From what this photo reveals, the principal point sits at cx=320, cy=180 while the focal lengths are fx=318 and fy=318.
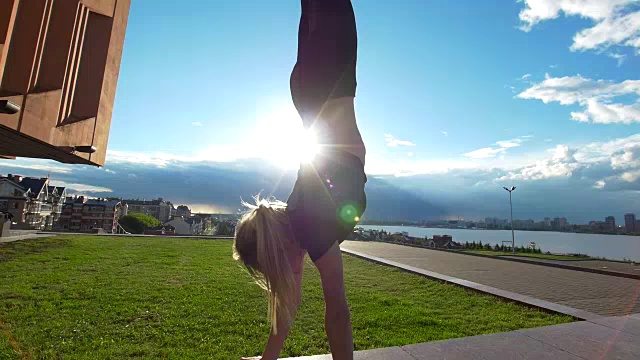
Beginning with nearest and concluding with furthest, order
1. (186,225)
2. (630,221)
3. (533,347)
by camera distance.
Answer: (533,347), (630,221), (186,225)

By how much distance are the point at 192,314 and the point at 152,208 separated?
353 feet

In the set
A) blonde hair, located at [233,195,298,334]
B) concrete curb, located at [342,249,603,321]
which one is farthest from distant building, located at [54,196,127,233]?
blonde hair, located at [233,195,298,334]

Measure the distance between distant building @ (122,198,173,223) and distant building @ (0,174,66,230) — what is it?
116ft

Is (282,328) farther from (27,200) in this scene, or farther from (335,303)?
(27,200)

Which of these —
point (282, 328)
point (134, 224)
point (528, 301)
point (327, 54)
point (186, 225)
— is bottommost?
point (186, 225)

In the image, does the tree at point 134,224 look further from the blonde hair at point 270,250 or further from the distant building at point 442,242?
the blonde hair at point 270,250

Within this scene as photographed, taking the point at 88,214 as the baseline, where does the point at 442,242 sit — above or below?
below

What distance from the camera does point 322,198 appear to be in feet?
4.26

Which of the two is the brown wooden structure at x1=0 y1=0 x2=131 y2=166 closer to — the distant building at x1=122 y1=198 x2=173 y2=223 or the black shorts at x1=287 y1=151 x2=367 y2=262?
the black shorts at x1=287 y1=151 x2=367 y2=262

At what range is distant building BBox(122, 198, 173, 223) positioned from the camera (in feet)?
307

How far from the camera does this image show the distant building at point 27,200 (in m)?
→ 40.9

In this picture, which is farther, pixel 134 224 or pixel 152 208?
pixel 152 208

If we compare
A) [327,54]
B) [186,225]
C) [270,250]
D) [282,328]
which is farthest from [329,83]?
[186,225]

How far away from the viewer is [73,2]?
4.30m
